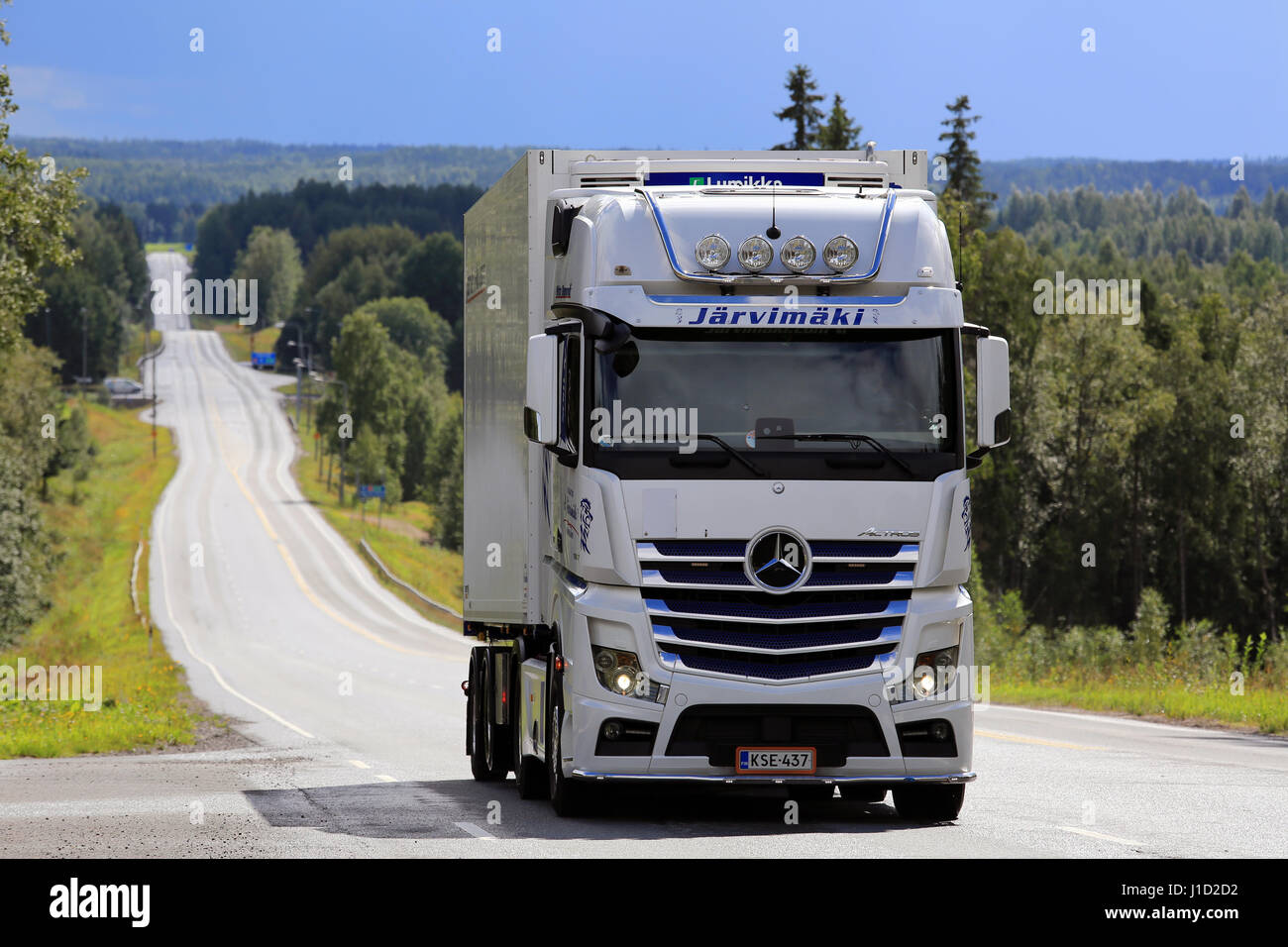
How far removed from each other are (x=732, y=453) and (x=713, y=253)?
138cm

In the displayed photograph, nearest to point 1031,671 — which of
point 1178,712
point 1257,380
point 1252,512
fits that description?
point 1178,712

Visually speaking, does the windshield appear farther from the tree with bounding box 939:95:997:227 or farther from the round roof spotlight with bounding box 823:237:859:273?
the tree with bounding box 939:95:997:227

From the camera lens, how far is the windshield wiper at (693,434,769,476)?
11.2 meters

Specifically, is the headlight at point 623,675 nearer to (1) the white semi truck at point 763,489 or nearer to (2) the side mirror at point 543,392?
(1) the white semi truck at point 763,489

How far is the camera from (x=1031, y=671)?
3622 cm

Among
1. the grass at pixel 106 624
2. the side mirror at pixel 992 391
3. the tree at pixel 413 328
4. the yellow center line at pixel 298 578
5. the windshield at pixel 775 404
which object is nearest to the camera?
the windshield at pixel 775 404

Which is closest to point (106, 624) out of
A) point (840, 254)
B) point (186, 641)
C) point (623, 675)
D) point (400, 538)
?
point (186, 641)

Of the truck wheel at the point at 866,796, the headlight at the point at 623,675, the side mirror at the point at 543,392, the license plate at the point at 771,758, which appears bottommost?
the truck wheel at the point at 866,796

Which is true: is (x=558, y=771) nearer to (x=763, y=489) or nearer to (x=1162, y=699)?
(x=763, y=489)

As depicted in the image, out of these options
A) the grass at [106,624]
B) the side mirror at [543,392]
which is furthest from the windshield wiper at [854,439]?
the grass at [106,624]

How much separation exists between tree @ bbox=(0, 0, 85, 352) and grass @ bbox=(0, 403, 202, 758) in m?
7.69

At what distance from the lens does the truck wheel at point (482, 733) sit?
15.5 m

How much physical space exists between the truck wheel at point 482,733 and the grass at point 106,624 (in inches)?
299

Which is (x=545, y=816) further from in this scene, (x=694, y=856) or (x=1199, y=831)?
(x=1199, y=831)
